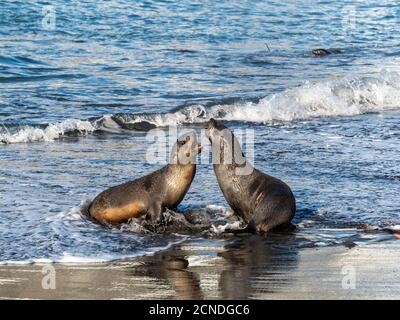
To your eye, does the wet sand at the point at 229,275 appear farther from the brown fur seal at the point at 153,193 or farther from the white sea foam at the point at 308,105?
the white sea foam at the point at 308,105

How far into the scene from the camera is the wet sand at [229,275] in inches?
262

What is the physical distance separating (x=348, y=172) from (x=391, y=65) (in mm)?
10129

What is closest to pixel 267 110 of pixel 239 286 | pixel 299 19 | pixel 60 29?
pixel 239 286

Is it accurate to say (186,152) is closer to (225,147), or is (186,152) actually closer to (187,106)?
(225,147)

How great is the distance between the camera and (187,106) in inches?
611

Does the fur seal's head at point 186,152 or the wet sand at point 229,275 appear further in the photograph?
the fur seal's head at point 186,152

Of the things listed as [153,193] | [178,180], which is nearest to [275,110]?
[178,180]

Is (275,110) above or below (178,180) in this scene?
above

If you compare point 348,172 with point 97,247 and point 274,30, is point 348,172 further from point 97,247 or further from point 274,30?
point 274,30

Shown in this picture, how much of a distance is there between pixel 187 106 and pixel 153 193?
6.59 meters

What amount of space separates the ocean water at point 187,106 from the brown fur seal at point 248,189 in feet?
0.89

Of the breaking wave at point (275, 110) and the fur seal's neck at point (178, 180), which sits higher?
the breaking wave at point (275, 110)

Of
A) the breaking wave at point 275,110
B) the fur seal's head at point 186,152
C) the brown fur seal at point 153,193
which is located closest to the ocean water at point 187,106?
the breaking wave at point 275,110

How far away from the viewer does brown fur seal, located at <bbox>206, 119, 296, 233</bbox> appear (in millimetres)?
8641
